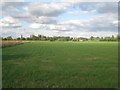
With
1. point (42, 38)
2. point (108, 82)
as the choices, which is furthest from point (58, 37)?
point (108, 82)

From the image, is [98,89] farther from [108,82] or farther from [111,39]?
[111,39]

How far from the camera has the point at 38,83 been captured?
558 cm

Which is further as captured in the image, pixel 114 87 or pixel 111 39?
pixel 111 39

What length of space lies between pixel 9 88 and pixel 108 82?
3632 millimetres

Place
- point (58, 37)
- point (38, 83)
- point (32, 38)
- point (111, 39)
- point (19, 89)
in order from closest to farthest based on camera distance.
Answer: point (19, 89) < point (38, 83) < point (111, 39) < point (32, 38) < point (58, 37)

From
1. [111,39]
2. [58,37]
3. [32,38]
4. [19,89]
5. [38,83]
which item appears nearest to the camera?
[19,89]

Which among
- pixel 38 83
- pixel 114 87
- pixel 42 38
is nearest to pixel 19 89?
pixel 38 83

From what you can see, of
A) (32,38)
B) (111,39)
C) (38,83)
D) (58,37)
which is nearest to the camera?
(38,83)

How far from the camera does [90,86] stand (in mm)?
5148

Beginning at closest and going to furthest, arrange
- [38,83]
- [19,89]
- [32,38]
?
[19,89], [38,83], [32,38]

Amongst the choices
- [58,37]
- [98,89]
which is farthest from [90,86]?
[58,37]

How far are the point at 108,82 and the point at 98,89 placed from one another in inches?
37.5

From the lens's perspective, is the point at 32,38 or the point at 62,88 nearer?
the point at 62,88

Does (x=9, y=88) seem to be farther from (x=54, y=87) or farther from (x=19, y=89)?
(x=54, y=87)
